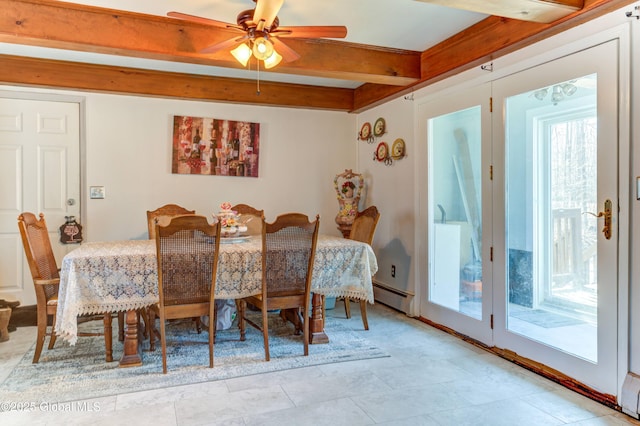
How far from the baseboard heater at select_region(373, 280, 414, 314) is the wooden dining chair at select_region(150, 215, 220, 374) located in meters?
2.10

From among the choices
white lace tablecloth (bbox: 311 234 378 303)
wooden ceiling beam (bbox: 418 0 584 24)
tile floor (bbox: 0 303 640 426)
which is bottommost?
tile floor (bbox: 0 303 640 426)

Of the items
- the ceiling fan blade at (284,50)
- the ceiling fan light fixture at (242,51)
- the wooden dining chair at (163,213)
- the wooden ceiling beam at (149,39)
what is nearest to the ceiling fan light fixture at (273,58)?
the ceiling fan blade at (284,50)

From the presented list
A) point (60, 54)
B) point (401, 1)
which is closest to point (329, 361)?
point (401, 1)

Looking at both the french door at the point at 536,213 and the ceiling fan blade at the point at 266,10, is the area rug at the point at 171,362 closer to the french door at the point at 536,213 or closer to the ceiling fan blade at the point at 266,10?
the french door at the point at 536,213

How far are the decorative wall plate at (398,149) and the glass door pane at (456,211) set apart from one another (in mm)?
434

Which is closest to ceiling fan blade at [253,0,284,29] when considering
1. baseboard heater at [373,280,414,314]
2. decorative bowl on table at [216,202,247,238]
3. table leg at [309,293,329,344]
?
decorative bowl on table at [216,202,247,238]

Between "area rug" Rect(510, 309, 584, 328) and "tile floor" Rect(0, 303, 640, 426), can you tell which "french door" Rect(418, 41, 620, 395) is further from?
"tile floor" Rect(0, 303, 640, 426)

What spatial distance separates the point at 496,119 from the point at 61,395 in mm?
3356

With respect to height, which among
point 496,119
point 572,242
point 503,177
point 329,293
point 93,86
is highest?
point 93,86

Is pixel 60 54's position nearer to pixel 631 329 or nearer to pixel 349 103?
pixel 349 103

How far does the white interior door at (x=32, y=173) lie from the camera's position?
13.4 feet

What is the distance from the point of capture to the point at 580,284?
254 cm

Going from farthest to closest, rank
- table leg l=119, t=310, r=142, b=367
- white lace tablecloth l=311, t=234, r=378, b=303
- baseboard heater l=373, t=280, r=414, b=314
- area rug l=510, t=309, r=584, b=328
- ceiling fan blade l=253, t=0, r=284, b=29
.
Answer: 1. baseboard heater l=373, t=280, r=414, b=314
2. white lace tablecloth l=311, t=234, r=378, b=303
3. table leg l=119, t=310, r=142, b=367
4. area rug l=510, t=309, r=584, b=328
5. ceiling fan blade l=253, t=0, r=284, b=29

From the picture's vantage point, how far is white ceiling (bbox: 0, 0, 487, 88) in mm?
2812
